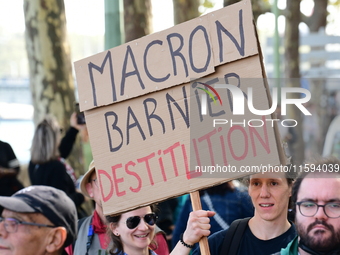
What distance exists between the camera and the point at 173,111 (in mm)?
3225

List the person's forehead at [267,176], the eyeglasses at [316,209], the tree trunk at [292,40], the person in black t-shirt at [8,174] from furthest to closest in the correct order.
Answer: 1. the tree trunk at [292,40]
2. the person in black t-shirt at [8,174]
3. the person's forehead at [267,176]
4. the eyeglasses at [316,209]

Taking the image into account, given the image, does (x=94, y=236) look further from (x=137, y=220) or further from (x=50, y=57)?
(x=50, y=57)

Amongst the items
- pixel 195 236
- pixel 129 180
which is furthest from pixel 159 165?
pixel 195 236

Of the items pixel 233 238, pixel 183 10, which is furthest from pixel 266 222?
pixel 183 10

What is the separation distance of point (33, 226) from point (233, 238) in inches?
38.8

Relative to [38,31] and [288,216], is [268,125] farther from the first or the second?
[38,31]

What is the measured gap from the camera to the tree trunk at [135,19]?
9.65 m

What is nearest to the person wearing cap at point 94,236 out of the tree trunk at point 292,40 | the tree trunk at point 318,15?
the tree trunk at point 292,40

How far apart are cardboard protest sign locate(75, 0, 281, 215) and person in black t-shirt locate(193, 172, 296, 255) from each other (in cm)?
37

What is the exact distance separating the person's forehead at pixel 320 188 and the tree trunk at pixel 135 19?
Result: 6.83 metres

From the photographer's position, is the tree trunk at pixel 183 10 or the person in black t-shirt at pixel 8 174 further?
the tree trunk at pixel 183 10

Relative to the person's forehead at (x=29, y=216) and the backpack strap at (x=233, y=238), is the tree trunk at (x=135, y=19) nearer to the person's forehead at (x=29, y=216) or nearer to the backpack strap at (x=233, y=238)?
the backpack strap at (x=233, y=238)

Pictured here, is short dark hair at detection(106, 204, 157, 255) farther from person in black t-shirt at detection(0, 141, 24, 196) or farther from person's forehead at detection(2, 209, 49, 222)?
person in black t-shirt at detection(0, 141, 24, 196)

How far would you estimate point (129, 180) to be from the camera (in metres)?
3.24
